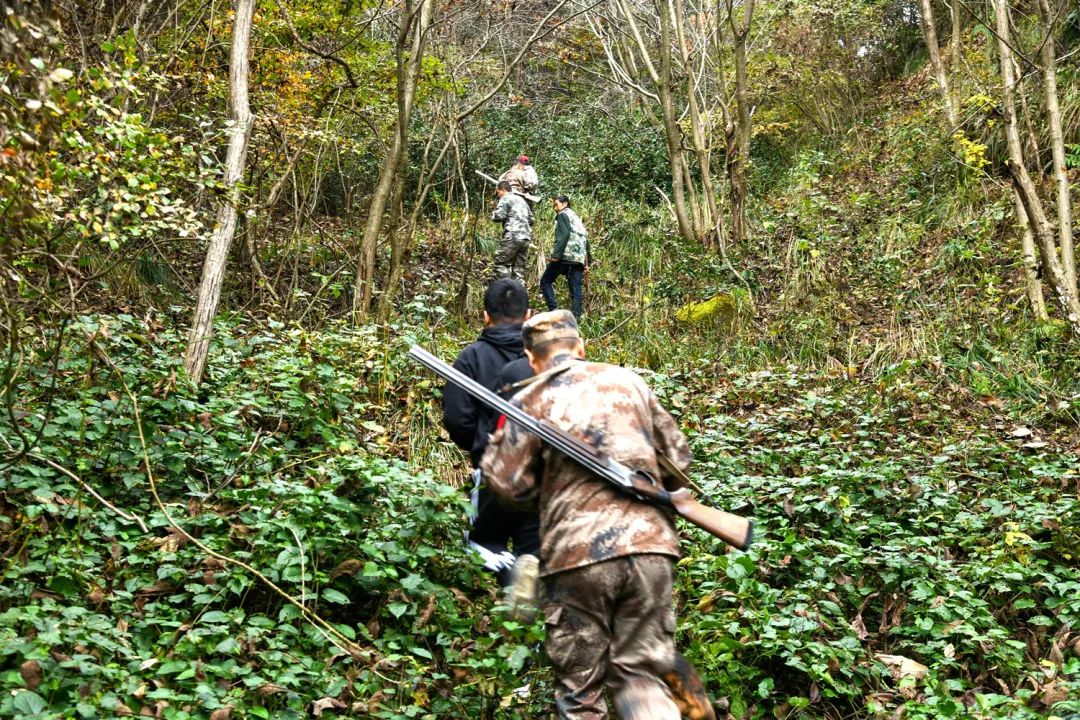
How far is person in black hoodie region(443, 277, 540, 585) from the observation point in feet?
17.1

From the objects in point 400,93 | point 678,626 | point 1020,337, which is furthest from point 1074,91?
point 678,626

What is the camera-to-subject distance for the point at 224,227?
750 centimetres

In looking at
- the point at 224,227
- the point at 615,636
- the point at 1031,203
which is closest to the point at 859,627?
the point at 615,636

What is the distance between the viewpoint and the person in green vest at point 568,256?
12.9 m

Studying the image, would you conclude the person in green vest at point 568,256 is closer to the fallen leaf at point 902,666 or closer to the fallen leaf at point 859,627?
the fallen leaf at point 859,627

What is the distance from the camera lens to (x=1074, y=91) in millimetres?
12977

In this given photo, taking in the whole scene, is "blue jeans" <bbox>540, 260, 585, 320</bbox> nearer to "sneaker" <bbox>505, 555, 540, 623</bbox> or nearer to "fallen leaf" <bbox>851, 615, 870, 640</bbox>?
"fallen leaf" <bbox>851, 615, 870, 640</bbox>

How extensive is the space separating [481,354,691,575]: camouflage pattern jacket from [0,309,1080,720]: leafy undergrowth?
742mm

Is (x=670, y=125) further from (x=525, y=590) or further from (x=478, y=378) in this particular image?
(x=525, y=590)

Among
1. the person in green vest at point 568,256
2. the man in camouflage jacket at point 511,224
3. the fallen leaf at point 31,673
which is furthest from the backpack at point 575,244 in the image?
the fallen leaf at point 31,673

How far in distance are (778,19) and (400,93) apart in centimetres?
1214

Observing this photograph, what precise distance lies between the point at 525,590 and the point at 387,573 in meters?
1.05

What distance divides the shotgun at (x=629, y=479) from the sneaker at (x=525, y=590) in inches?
21.8

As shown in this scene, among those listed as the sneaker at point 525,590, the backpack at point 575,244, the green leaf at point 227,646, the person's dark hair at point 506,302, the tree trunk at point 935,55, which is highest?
the tree trunk at point 935,55
